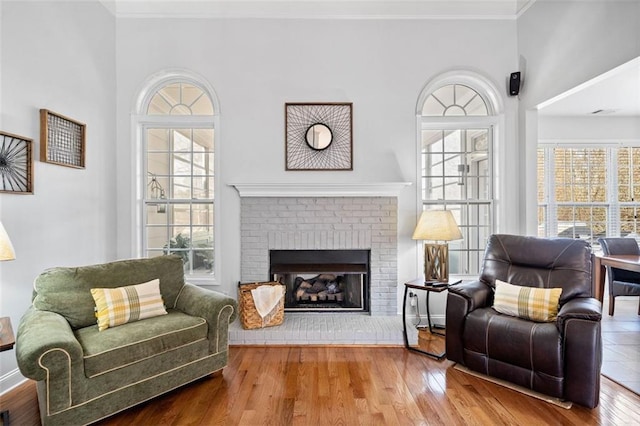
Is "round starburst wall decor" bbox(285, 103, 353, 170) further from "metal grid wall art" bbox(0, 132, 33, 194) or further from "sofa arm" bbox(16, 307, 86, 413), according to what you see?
"sofa arm" bbox(16, 307, 86, 413)

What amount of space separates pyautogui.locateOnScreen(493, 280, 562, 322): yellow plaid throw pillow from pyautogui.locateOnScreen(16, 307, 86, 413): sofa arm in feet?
9.35

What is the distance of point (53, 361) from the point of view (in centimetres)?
184

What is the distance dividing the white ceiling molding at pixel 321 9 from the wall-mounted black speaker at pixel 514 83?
65 cm

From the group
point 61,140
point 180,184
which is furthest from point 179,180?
point 61,140

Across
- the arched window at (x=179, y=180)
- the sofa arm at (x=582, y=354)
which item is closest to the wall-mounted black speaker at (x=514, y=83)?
the sofa arm at (x=582, y=354)

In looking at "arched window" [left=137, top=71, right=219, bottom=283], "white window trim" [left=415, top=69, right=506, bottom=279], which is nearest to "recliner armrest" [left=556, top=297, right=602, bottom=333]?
"white window trim" [left=415, top=69, right=506, bottom=279]

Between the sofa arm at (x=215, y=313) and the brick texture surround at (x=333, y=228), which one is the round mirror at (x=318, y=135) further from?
the sofa arm at (x=215, y=313)

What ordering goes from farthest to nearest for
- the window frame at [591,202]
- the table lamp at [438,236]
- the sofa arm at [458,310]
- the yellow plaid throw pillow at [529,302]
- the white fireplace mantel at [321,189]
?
the window frame at [591,202] < the white fireplace mantel at [321,189] < the table lamp at [438,236] < the sofa arm at [458,310] < the yellow plaid throw pillow at [529,302]

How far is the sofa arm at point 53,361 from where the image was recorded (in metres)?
1.79

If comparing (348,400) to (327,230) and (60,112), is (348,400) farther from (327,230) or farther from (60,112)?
(60,112)

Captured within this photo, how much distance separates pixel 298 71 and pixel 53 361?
10.6 ft

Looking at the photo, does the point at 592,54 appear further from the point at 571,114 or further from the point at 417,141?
the point at 571,114

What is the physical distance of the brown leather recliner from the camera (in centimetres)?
218

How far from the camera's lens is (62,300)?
7.75ft
